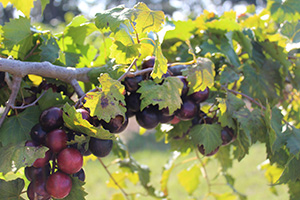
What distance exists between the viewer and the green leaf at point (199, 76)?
0.88 meters

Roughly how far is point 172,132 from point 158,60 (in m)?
0.42

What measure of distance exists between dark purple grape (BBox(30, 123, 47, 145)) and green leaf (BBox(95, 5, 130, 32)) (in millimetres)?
290

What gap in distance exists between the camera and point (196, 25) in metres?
1.22

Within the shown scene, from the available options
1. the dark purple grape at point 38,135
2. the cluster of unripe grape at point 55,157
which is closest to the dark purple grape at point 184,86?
the cluster of unripe grape at point 55,157


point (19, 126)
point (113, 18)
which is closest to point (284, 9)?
point (113, 18)

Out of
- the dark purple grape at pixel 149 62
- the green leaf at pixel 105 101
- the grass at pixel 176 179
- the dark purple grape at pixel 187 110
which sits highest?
the green leaf at pixel 105 101

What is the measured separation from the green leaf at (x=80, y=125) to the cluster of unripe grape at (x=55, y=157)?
31mm

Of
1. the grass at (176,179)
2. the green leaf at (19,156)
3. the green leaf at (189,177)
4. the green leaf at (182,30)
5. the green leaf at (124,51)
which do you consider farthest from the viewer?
the grass at (176,179)

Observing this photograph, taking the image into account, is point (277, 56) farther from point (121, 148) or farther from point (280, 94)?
point (121, 148)

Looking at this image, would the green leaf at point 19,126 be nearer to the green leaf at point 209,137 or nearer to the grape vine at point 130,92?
the grape vine at point 130,92

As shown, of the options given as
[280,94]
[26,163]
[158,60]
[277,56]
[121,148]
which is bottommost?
[121,148]

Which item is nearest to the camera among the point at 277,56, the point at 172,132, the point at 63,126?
the point at 63,126

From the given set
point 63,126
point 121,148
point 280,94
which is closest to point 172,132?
point 121,148

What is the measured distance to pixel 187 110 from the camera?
916mm
